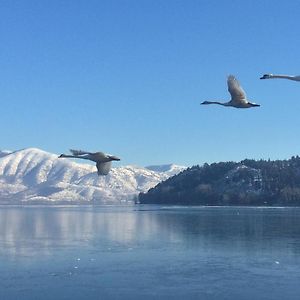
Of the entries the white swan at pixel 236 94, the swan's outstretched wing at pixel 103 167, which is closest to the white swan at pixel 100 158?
the swan's outstretched wing at pixel 103 167

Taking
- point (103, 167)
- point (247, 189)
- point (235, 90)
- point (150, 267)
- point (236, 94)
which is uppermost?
point (247, 189)

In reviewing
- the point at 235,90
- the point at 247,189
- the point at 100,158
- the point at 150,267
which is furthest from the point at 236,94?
the point at 247,189

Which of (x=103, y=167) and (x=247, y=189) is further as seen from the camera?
(x=247, y=189)

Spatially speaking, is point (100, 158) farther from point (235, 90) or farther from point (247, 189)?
point (247, 189)

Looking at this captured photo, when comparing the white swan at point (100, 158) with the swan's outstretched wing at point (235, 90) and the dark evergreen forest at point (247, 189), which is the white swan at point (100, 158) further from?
the dark evergreen forest at point (247, 189)

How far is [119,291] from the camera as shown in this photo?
25.1 metres

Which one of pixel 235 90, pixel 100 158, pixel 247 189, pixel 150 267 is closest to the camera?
pixel 100 158

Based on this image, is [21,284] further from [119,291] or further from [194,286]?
[194,286]

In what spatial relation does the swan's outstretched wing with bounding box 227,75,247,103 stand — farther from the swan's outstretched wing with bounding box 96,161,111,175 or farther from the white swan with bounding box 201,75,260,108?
the swan's outstretched wing with bounding box 96,161,111,175

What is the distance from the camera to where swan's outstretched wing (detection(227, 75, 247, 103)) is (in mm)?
11934

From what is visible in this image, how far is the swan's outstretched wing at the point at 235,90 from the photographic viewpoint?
11934 mm

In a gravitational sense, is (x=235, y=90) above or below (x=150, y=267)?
above

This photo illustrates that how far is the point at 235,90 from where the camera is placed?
1209cm

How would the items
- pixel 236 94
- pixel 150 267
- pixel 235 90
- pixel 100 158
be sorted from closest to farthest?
pixel 100 158 < pixel 236 94 < pixel 235 90 < pixel 150 267
